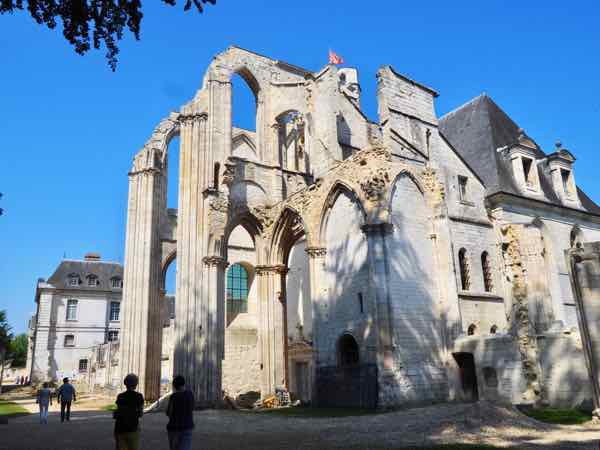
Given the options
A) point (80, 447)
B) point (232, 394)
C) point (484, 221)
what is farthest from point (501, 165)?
point (80, 447)

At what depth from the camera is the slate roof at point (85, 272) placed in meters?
39.2

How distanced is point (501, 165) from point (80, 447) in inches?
694

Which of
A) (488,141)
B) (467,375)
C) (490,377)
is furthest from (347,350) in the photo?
(488,141)

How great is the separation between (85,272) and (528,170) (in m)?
33.6

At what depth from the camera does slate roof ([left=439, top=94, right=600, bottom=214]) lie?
64.5ft

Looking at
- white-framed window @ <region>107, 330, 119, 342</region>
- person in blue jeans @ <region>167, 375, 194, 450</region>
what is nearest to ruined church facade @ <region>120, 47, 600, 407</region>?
person in blue jeans @ <region>167, 375, 194, 450</region>

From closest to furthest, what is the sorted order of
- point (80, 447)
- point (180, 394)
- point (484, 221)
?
point (180, 394) < point (80, 447) < point (484, 221)

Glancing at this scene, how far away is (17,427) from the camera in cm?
1160

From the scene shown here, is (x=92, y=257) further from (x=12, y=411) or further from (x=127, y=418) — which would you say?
(x=127, y=418)

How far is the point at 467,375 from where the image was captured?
15.0 meters

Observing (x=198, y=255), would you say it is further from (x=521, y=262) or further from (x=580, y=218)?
(x=580, y=218)

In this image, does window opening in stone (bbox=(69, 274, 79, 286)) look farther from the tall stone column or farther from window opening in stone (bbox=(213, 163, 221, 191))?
window opening in stone (bbox=(213, 163, 221, 191))

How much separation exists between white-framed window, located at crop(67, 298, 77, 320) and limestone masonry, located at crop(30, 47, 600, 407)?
65.6 feet

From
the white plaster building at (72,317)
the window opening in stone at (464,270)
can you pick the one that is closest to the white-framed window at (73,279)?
the white plaster building at (72,317)
